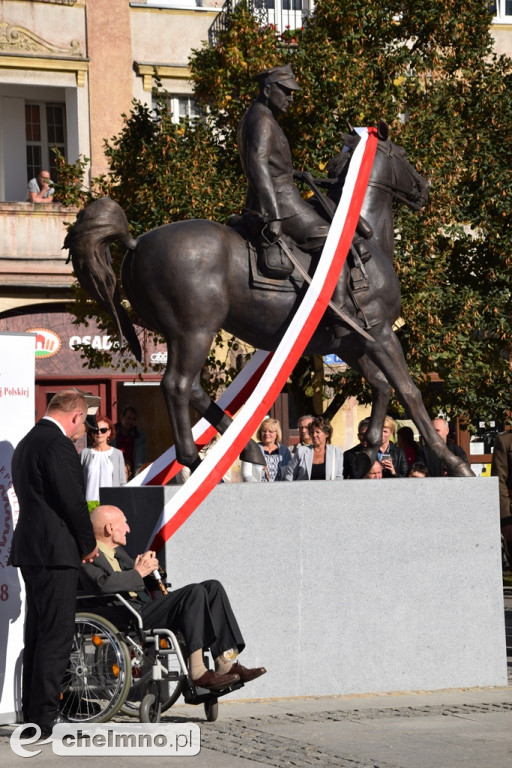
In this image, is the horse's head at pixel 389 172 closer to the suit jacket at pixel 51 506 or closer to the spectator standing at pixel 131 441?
the suit jacket at pixel 51 506

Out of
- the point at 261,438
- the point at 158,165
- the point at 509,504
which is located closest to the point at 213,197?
the point at 158,165

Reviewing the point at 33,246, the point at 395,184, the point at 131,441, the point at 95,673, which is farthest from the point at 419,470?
the point at 33,246

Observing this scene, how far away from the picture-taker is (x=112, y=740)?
24.5 feet

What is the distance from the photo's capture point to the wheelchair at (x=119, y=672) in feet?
25.7

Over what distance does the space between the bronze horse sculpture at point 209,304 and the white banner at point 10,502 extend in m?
1.27

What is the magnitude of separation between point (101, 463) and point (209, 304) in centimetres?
416

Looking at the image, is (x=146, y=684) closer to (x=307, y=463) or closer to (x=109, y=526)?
(x=109, y=526)

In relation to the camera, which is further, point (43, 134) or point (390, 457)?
point (43, 134)

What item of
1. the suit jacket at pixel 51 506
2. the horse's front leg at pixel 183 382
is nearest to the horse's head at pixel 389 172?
the horse's front leg at pixel 183 382

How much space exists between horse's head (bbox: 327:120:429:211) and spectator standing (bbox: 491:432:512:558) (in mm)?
1950

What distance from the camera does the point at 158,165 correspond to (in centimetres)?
1853

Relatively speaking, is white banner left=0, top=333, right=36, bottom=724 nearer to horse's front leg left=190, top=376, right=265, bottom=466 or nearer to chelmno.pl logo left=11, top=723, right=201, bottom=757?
chelmno.pl logo left=11, top=723, right=201, bottom=757

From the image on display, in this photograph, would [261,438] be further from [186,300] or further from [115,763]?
[115,763]

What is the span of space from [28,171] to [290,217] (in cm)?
1684
